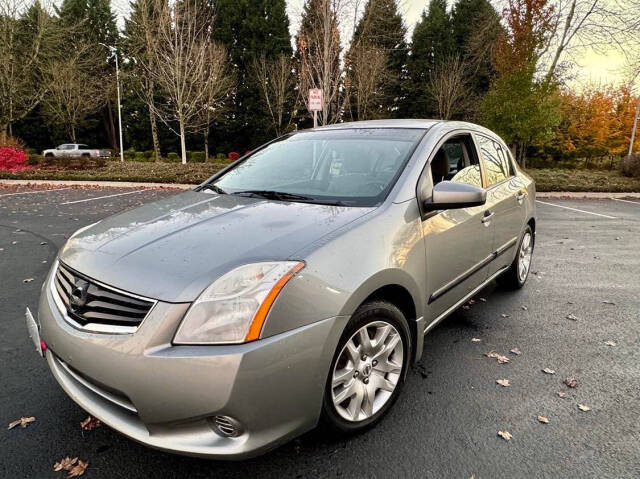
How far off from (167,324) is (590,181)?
17477mm

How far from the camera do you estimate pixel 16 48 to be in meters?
23.1

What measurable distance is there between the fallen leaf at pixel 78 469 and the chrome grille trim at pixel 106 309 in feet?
2.18

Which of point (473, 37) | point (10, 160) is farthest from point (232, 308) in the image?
point (473, 37)

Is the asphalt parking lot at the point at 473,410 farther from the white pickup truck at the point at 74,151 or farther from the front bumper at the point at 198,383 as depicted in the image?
the white pickup truck at the point at 74,151

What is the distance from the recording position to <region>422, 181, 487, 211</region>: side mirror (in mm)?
A: 2379

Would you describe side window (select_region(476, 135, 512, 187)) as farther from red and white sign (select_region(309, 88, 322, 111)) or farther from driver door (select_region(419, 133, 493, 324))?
red and white sign (select_region(309, 88, 322, 111))

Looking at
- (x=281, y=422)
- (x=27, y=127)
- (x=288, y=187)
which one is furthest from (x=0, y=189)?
(x=27, y=127)

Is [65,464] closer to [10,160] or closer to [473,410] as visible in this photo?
[473,410]

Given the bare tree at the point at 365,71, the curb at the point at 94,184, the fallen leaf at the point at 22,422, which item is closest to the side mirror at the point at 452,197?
the fallen leaf at the point at 22,422

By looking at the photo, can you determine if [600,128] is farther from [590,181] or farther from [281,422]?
[281,422]

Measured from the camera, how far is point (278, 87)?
108 ft

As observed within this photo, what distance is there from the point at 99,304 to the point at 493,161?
319 centimetres

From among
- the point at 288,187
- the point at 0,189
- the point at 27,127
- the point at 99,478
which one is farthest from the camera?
the point at 27,127

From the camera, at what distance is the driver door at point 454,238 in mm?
2516
